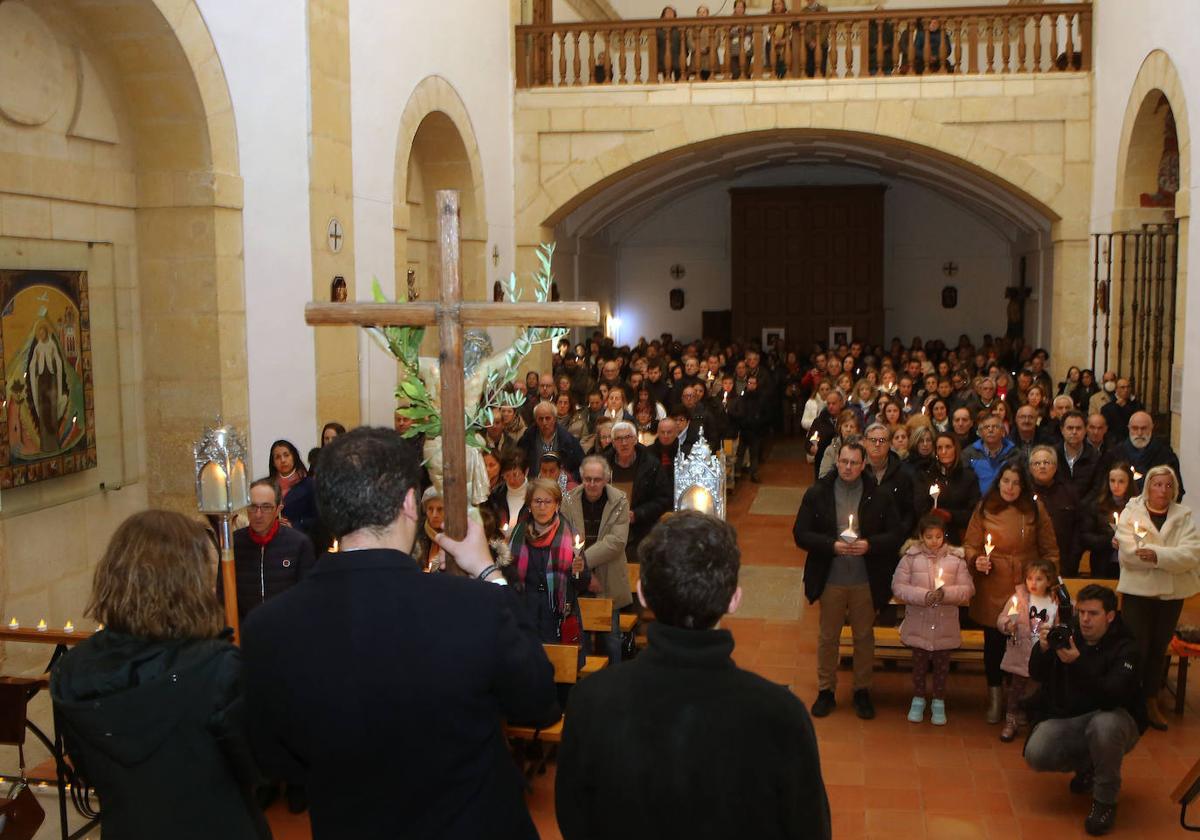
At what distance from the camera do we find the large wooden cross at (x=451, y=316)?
3.45 m

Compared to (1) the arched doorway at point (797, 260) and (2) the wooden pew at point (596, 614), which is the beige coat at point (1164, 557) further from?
(1) the arched doorway at point (797, 260)

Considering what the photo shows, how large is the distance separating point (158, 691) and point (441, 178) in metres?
11.8

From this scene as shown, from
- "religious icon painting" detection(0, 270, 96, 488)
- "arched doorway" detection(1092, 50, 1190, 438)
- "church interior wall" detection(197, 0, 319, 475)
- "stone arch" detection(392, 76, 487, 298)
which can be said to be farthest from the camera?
"stone arch" detection(392, 76, 487, 298)

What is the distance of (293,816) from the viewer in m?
5.68

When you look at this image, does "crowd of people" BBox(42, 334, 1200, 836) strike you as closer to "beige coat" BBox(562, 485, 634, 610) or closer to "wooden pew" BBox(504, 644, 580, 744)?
"beige coat" BBox(562, 485, 634, 610)

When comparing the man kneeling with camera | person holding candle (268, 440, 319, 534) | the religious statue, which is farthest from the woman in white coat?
person holding candle (268, 440, 319, 534)

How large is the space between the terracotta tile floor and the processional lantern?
2.03 meters

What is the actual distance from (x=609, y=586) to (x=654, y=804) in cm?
489

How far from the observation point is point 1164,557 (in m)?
6.47

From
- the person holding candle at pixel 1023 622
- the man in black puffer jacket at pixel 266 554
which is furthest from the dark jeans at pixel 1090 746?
the man in black puffer jacket at pixel 266 554

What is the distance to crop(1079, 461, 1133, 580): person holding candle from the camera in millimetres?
7461

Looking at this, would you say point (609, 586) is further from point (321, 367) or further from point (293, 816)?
point (321, 367)

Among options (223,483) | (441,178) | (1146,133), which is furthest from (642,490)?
(1146,133)

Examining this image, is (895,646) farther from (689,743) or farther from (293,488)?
(689,743)
